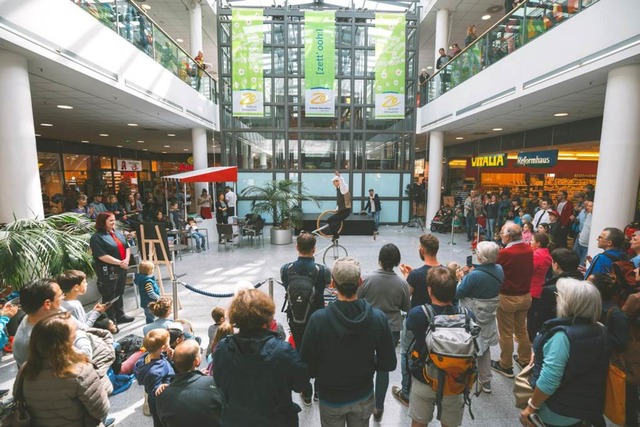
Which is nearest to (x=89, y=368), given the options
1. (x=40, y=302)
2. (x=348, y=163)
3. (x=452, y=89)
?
(x=40, y=302)

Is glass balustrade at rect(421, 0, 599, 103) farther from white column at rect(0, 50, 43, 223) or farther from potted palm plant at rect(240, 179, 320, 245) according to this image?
white column at rect(0, 50, 43, 223)

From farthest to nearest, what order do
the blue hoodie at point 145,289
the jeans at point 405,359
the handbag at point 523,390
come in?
1. the blue hoodie at point 145,289
2. the jeans at point 405,359
3. the handbag at point 523,390

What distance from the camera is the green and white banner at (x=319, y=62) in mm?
12391

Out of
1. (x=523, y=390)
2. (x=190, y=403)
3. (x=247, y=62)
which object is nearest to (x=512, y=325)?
(x=523, y=390)

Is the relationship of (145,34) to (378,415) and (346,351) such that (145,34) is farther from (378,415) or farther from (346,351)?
(378,415)

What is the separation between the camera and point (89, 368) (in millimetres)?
1916

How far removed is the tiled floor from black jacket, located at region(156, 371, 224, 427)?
1.45 m

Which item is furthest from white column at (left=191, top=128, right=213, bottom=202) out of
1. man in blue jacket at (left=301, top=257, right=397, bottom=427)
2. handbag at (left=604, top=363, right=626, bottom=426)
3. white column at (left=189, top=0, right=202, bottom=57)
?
handbag at (left=604, top=363, right=626, bottom=426)

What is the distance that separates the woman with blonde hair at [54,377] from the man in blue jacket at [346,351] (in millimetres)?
1282

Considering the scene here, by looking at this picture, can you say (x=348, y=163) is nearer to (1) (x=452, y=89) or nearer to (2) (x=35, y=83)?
(1) (x=452, y=89)

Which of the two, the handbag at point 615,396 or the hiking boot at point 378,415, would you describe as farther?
the hiking boot at point 378,415

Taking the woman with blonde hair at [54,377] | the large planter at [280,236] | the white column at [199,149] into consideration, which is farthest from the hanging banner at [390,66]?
the woman with blonde hair at [54,377]

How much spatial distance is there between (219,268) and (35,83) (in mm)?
5178

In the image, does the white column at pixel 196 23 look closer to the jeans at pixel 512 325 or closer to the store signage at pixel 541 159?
the store signage at pixel 541 159
